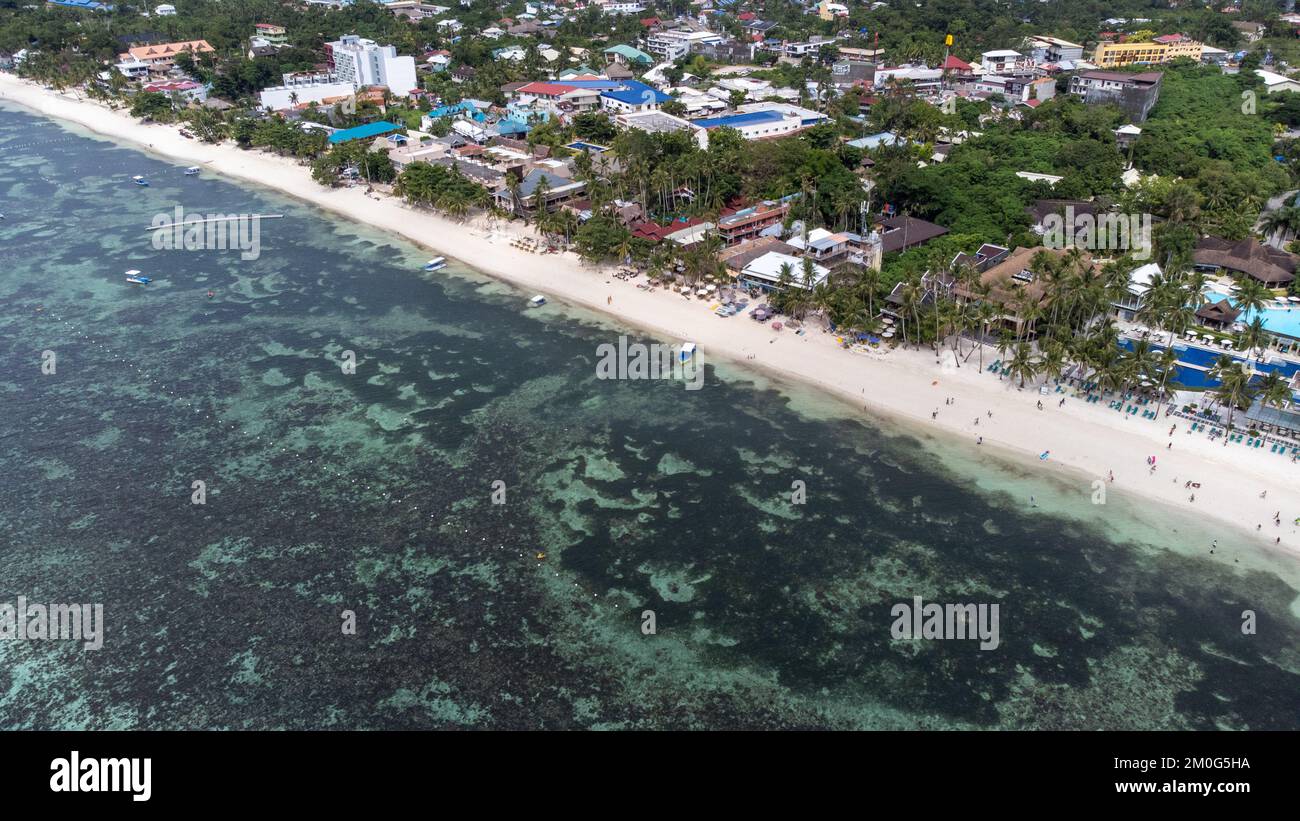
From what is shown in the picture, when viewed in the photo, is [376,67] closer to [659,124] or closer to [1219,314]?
[659,124]

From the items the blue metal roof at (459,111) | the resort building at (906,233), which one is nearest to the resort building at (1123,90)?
the resort building at (906,233)

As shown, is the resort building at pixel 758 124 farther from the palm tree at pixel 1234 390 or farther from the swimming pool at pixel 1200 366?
the palm tree at pixel 1234 390

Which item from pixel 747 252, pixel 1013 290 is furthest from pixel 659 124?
pixel 1013 290

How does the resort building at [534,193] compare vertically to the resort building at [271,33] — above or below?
below

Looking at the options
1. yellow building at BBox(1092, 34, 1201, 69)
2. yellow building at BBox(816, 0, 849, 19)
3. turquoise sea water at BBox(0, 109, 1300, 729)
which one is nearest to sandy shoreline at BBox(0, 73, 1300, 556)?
turquoise sea water at BBox(0, 109, 1300, 729)
